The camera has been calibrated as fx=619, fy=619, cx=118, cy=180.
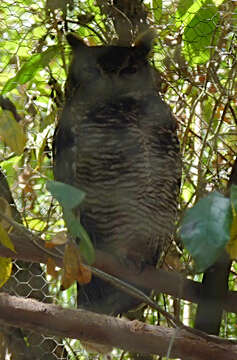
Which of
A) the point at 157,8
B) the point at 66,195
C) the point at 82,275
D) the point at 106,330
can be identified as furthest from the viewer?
the point at 157,8

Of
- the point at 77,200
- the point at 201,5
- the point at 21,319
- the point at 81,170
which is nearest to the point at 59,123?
the point at 81,170

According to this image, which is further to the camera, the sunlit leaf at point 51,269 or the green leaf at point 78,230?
the sunlit leaf at point 51,269

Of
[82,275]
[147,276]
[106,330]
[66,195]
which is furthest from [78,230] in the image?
[147,276]

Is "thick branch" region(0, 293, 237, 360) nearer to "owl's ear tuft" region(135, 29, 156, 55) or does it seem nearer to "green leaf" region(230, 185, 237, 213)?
"green leaf" region(230, 185, 237, 213)

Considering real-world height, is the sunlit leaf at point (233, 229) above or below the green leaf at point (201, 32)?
below

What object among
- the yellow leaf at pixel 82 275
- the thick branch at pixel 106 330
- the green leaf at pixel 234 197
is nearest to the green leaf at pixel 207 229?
the green leaf at pixel 234 197

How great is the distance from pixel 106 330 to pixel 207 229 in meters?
0.44

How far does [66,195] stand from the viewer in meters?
0.71

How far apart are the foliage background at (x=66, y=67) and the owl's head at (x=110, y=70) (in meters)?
0.04

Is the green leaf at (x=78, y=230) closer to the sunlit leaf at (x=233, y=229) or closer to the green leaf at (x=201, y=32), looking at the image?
the sunlit leaf at (x=233, y=229)

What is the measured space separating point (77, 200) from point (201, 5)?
2.74ft

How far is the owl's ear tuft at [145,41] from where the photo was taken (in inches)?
60.8

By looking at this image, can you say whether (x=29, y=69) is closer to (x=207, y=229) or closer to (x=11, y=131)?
(x=11, y=131)

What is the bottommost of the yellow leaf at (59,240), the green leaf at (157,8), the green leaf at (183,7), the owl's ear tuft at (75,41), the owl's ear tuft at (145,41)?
the yellow leaf at (59,240)
